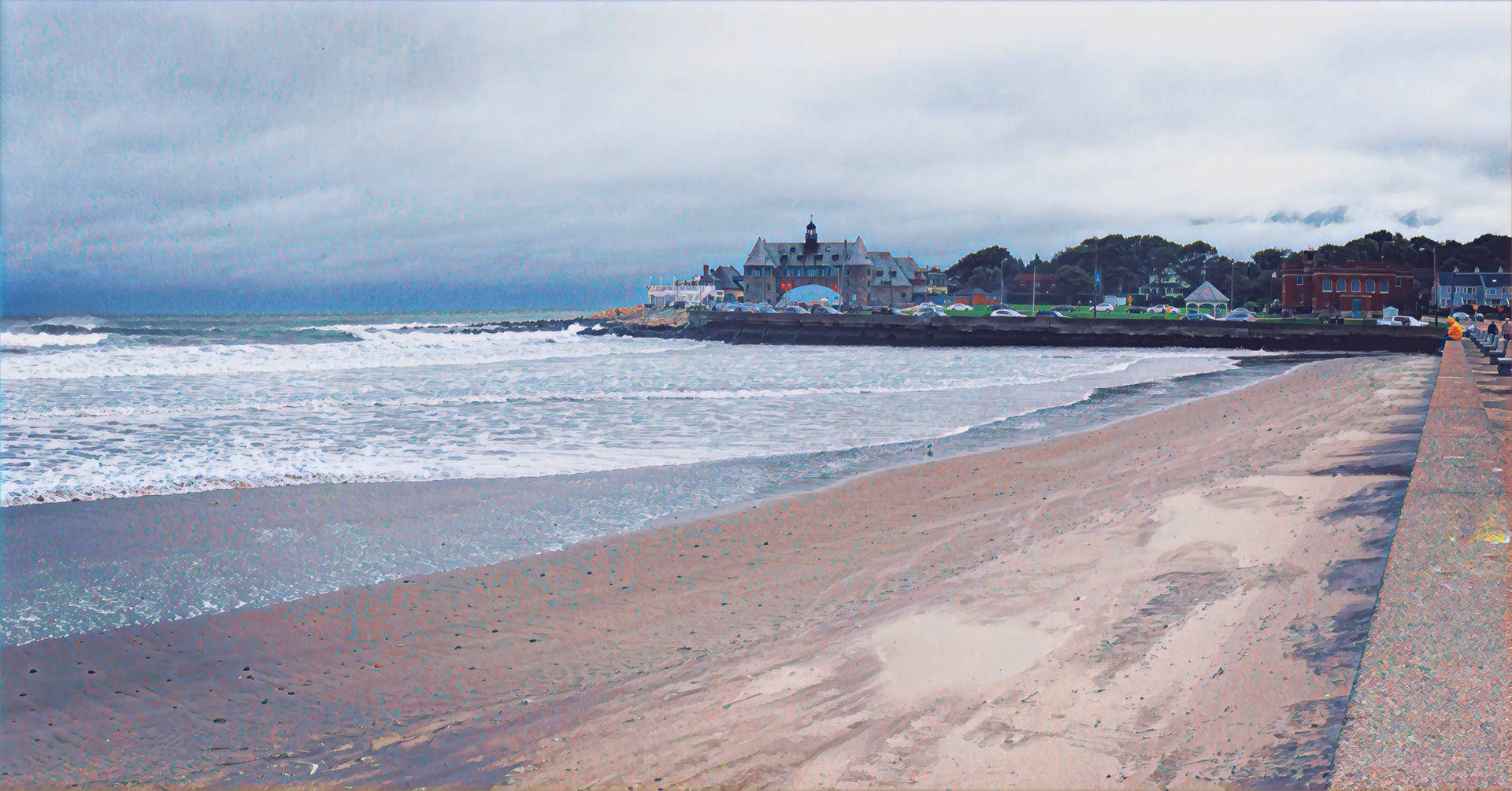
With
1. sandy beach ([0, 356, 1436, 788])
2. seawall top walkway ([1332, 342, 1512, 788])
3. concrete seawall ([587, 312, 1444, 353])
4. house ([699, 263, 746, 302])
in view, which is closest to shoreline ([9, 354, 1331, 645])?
sandy beach ([0, 356, 1436, 788])

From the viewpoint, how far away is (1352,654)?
3.66 metres

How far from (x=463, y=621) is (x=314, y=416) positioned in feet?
36.6

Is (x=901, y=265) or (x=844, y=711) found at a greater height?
(x=901, y=265)

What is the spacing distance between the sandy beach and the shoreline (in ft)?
1.37

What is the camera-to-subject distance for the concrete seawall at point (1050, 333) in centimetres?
4478

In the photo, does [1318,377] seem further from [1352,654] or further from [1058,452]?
[1352,654]

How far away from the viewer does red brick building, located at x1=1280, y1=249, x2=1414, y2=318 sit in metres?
78.6

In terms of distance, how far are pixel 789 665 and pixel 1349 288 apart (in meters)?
90.8

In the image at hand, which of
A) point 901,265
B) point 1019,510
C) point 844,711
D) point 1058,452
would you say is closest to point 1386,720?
point 844,711

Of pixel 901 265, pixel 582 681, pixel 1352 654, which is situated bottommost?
pixel 582 681

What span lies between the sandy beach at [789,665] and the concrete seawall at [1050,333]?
44681mm

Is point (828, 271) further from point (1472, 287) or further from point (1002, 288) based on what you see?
point (1472, 287)

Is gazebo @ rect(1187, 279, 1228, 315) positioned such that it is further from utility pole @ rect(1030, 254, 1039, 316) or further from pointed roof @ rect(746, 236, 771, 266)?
pointed roof @ rect(746, 236, 771, 266)

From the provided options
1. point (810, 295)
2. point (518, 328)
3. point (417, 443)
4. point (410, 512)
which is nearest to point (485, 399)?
point (417, 443)
